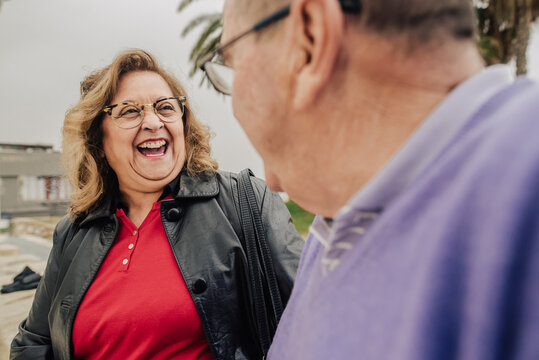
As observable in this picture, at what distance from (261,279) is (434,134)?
1413mm

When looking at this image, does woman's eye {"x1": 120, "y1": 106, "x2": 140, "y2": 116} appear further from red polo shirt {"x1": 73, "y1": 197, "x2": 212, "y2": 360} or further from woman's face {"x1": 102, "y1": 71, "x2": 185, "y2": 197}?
red polo shirt {"x1": 73, "y1": 197, "x2": 212, "y2": 360}

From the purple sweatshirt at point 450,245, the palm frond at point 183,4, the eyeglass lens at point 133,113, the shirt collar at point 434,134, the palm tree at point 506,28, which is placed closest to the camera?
the purple sweatshirt at point 450,245

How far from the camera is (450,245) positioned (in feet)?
1.66

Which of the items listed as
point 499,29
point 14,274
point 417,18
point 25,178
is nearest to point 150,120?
point 417,18

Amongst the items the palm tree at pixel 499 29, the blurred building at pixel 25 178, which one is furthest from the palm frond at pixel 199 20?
the blurred building at pixel 25 178

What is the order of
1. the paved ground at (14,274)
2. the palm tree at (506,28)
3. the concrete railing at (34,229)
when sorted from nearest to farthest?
the paved ground at (14,274), the palm tree at (506,28), the concrete railing at (34,229)

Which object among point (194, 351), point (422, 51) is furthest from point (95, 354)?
point (422, 51)

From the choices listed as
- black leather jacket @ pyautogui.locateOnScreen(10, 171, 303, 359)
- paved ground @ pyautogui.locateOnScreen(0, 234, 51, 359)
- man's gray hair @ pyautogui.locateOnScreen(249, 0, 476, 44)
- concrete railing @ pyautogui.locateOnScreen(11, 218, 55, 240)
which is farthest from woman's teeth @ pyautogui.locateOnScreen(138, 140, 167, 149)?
concrete railing @ pyautogui.locateOnScreen(11, 218, 55, 240)

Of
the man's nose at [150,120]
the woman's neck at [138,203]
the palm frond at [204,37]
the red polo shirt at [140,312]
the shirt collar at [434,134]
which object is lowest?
the red polo shirt at [140,312]

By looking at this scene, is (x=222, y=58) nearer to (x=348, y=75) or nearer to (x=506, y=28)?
(x=348, y=75)

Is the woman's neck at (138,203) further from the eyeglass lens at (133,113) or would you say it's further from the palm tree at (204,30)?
the palm tree at (204,30)

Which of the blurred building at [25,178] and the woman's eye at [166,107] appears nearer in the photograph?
the woman's eye at [166,107]

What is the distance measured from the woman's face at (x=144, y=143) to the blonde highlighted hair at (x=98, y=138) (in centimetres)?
6

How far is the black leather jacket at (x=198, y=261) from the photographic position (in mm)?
Answer: 1783
